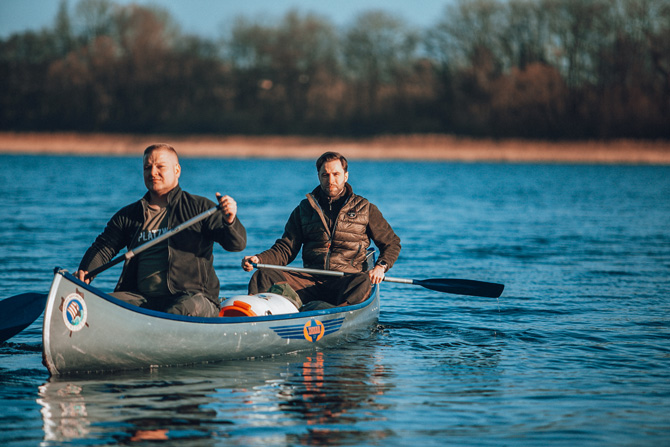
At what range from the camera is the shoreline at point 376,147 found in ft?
108

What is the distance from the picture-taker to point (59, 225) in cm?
1611

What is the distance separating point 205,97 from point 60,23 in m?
8.92

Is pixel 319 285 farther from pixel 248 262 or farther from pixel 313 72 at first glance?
pixel 313 72

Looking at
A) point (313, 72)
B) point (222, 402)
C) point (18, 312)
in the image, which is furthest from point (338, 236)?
point (313, 72)

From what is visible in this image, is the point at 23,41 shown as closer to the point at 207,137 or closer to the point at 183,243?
the point at 207,137

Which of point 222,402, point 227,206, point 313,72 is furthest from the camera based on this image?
point 313,72

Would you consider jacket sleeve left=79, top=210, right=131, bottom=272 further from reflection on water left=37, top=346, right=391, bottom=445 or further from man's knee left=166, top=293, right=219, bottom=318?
reflection on water left=37, top=346, right=391, bottom=445

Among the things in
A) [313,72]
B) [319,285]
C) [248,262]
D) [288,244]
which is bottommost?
[319,285]

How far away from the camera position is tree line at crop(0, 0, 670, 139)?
1594 inches

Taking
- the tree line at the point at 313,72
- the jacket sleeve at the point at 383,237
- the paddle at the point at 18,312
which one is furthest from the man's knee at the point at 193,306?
the tree line at the point at 313,72

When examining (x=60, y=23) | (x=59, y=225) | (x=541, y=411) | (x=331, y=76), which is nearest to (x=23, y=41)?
(x=60, y=23)

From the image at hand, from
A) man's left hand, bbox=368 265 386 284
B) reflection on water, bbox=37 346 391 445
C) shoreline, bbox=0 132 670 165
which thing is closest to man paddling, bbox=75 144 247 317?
reflection on water, bbox=37 346 391 445

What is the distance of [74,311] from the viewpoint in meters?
5.29

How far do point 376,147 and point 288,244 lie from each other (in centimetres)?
3143
